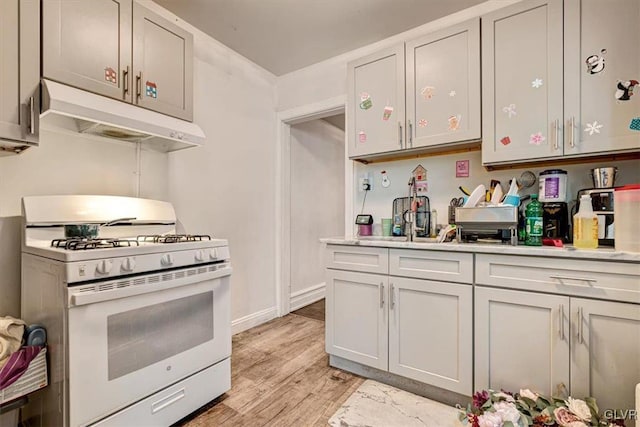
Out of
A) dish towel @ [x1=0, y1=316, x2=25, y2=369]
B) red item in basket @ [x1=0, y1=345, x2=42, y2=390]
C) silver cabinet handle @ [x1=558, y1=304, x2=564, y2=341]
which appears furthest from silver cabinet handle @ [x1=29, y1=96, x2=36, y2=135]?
silver cabinet handle @ [x1=558, y1=304, x2=564, y2=341]

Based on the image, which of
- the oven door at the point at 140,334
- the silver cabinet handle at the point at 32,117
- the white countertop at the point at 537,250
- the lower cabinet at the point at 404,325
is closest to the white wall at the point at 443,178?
the white countertop at the point at 537,250

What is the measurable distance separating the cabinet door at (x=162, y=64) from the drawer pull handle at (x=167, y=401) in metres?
A: 1.59

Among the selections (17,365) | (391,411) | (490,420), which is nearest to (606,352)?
(490,420)

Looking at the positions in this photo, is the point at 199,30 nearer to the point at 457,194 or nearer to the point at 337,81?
the point at 337,81

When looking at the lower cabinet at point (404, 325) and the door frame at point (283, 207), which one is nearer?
the lower cabinet at point (404, 325)

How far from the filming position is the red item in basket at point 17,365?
1.19 metres

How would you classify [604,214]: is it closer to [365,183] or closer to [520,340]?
[520,340]

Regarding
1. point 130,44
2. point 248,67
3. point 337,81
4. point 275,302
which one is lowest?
point 275,302

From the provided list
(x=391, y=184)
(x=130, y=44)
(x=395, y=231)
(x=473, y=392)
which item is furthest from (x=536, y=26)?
(x=130, y=44)

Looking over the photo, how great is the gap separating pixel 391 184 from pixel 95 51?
207cm

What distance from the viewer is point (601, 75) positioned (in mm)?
1521

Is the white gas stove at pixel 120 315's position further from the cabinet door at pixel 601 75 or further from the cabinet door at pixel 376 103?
the cabinet door at pixel 601 75

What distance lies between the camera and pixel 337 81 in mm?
2777

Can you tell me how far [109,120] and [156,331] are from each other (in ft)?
3.54
